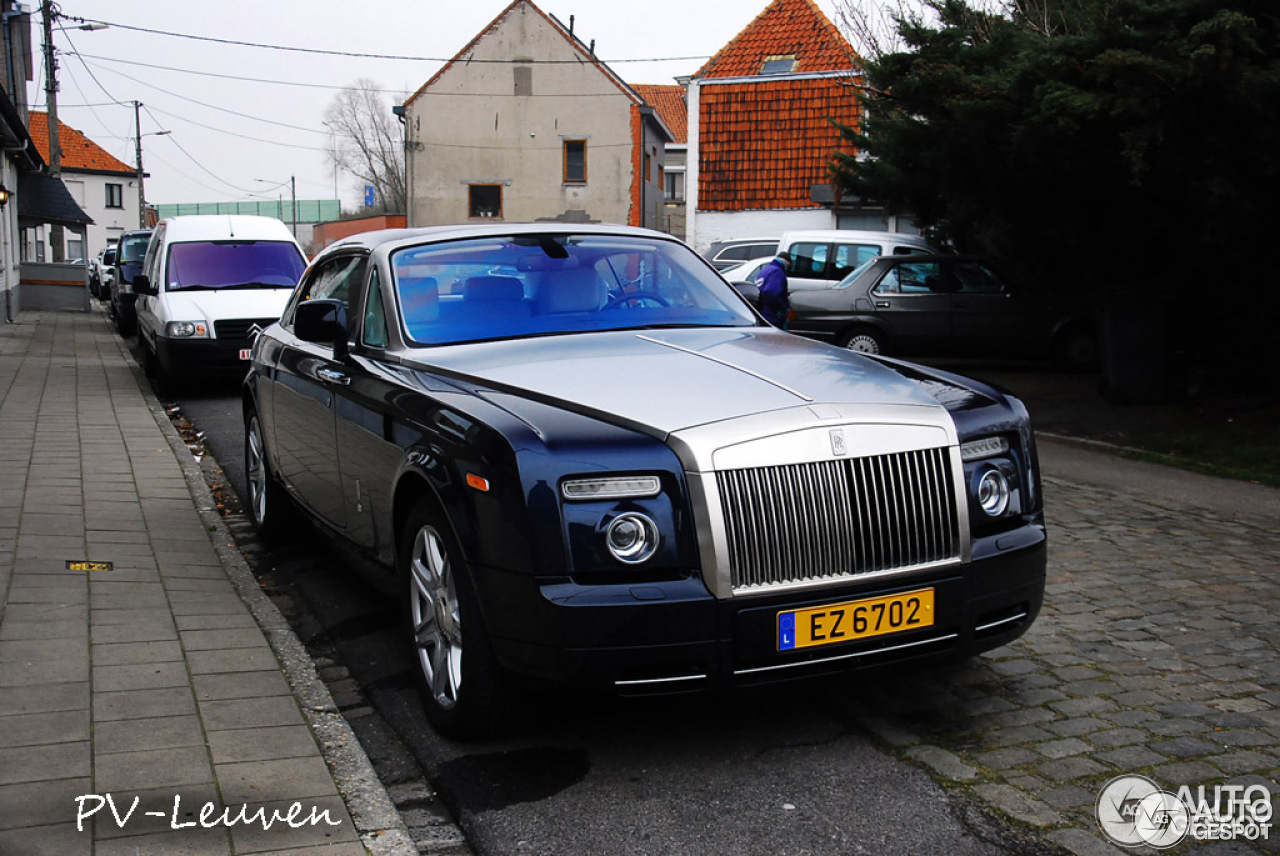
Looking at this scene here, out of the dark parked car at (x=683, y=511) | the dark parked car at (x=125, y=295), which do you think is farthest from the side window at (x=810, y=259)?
the dark parked car at (x=683, y=511)

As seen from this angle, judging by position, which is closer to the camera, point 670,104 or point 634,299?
point 634,299

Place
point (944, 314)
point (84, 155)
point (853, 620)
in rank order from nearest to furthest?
point (853, 620) < point (944, 314) < point (84, 155)

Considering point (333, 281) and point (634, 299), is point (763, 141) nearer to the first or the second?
point (333, 281)

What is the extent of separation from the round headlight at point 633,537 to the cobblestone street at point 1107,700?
1.17 m

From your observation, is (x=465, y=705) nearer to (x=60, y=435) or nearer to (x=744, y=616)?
(x=744, y=616)

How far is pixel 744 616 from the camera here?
3.64 meters

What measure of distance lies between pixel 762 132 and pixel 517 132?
662 inches

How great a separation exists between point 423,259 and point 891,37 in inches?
535

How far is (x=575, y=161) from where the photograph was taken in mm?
50250

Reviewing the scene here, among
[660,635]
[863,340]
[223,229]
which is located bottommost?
[660,635]

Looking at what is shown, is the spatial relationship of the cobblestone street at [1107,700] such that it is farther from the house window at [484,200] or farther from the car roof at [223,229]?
the house window at [484,200]

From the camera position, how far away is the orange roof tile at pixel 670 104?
58.9 m

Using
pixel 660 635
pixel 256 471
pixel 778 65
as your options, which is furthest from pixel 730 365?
pixel 778 65

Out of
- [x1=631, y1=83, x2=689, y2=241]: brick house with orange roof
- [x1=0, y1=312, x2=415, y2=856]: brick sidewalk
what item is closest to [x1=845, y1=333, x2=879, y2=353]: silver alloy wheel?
[x1=0, y1=312, x2=415, y2=856]: brick sidewalk
